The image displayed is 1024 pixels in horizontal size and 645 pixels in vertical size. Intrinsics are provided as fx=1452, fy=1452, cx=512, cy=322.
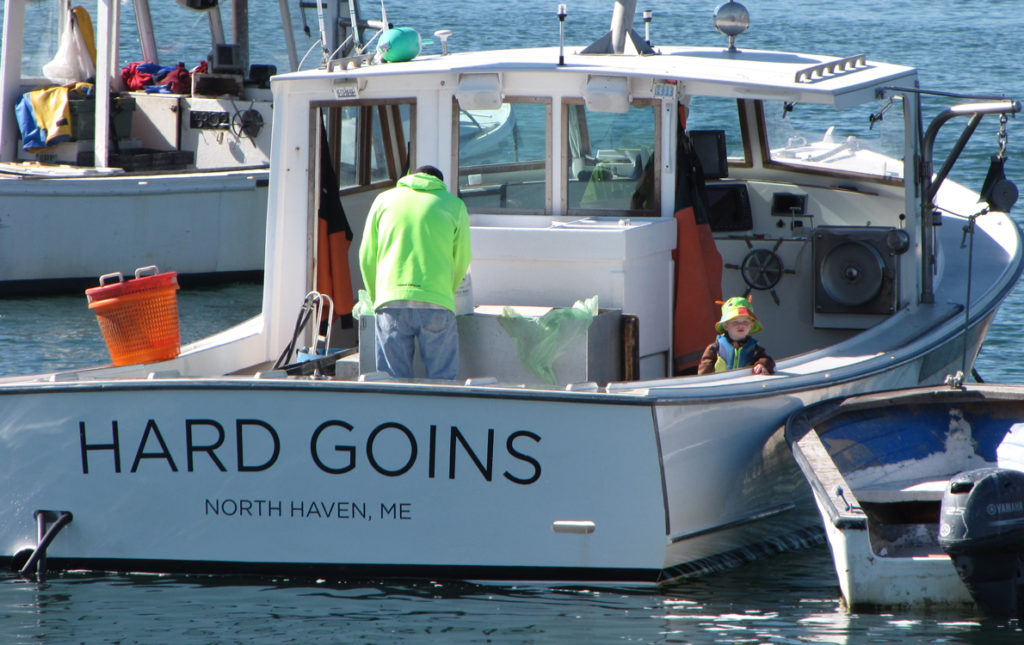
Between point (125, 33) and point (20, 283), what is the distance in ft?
50.3

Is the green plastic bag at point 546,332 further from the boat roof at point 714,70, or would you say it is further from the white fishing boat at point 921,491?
the boat roof at point 714,70

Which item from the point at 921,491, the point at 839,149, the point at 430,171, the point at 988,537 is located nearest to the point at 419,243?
the point at 430,171

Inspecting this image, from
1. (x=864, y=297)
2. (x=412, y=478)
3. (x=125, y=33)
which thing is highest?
(x=125, y=33)

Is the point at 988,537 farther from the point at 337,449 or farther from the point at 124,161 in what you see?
the point at 124,161

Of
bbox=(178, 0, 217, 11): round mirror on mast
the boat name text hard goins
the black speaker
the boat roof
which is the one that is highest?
bbox=(178, 0, 217, 11): round mirror on mast

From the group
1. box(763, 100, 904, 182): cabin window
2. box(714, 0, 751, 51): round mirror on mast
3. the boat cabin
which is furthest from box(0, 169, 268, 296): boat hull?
box(714, 0, 751, 51): round mirror on mast

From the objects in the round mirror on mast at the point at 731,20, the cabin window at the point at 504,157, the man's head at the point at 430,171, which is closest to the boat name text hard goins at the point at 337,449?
the man's head at the point at 430,171

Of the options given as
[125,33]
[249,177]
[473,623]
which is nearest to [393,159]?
[473,623]

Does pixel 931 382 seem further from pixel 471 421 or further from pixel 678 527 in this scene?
pixel 471 421

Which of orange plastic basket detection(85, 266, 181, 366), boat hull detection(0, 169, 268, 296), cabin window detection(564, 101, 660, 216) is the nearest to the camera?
orange plastic basket detection(85, 266, 181, 366)

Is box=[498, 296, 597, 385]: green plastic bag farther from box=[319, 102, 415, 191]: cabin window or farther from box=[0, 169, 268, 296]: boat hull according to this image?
box=[0, 169, 268, 296]: boat hull

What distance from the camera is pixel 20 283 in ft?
45.2

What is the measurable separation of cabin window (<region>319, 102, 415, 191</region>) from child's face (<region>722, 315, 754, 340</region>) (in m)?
2.14

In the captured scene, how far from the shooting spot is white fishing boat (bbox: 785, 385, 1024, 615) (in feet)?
17.8
